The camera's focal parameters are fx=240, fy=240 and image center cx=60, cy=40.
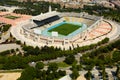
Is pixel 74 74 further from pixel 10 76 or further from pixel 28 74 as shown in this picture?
pixel 10 76

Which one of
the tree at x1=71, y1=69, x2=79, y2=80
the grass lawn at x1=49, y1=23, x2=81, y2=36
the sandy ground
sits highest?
the grass lawn at x1=49, y1=23, x2=81, y2=36

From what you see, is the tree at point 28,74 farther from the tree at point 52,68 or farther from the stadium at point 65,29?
the stadium at point 65,29

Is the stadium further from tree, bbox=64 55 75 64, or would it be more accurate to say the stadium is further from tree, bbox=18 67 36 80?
tree, bbox=18 67 36 80

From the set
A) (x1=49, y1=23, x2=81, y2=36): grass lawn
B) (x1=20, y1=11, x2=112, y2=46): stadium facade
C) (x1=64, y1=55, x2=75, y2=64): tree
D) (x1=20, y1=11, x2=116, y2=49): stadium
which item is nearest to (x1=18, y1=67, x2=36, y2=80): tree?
(x1=64, y1=55, x2=75, y2=64): tree

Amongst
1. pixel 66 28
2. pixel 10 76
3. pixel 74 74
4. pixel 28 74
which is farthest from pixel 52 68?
pixel 66 28

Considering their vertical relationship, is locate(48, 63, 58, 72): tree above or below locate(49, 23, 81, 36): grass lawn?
below

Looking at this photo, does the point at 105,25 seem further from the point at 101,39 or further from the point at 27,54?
the point at 27,54

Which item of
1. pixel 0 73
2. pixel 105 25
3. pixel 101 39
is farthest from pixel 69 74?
pixel 105 25
